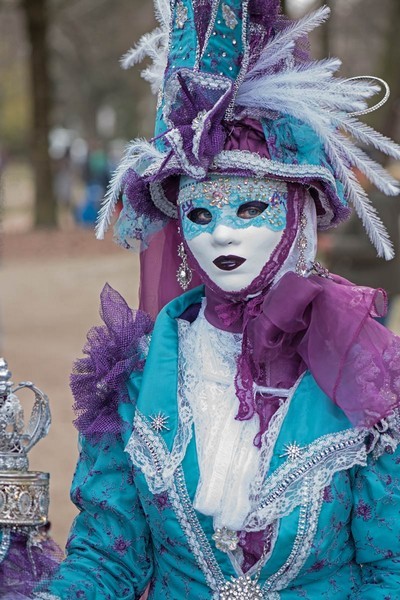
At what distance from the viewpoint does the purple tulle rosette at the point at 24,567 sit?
2850 mm

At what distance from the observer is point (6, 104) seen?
147ft

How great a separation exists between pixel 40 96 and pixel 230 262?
55.3 ft

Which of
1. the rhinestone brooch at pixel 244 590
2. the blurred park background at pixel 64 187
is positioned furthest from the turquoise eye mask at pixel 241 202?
the blurred park background at pixel 64 187

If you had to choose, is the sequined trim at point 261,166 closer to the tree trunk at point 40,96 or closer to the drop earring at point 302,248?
the drop earring at point 302,248

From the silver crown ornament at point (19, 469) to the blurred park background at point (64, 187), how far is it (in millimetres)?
2257

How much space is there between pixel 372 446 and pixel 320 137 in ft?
2.35

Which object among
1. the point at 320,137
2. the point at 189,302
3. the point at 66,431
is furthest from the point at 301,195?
the point at 66,431

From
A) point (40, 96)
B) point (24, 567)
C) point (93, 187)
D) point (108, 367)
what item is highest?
point (108, 367)

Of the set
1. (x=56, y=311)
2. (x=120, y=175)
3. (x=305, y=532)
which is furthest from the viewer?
(x=56, y=311)

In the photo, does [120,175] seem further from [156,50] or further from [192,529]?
[192,529]

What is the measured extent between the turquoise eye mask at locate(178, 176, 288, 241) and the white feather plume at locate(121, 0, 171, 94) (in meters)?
0.37

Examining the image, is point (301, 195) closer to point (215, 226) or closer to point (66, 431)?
point (215, 226)

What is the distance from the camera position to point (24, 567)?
9.56 feet

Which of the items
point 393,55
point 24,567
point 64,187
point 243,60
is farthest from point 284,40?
point 64,187
